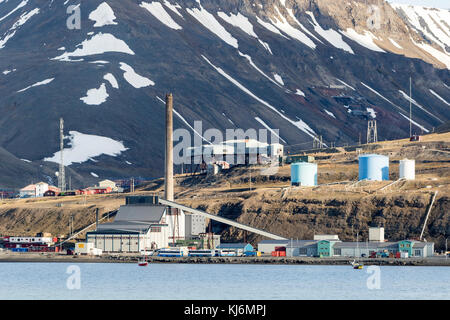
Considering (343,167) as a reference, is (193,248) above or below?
below

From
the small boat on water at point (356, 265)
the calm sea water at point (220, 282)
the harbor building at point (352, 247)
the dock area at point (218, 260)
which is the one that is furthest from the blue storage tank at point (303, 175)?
the small boat on water at point (356, 265)

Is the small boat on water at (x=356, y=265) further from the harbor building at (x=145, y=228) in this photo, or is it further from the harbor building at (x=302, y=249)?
the harbor building at (x=145, y=228)

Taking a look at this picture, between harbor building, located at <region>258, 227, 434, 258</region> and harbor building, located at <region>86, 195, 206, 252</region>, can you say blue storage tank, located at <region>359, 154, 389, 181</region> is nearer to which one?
harbor building, located at <region>86, 195, 206, 252</region>

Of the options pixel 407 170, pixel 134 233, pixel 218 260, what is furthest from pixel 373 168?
pixel 134 233

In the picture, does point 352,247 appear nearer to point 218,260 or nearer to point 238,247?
point 238,247

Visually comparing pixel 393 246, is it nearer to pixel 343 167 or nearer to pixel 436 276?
pixel 436 276

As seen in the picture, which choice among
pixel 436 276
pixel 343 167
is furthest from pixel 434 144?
pixel 436 276
